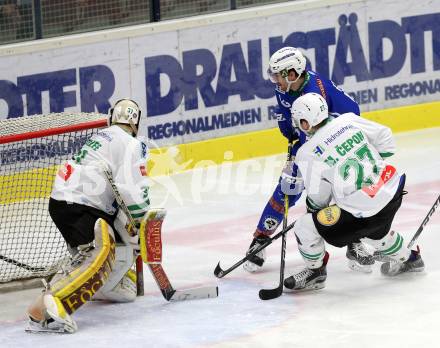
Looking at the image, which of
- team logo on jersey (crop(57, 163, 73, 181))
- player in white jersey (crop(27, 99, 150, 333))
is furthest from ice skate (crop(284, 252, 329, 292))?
team logo on jersey (crop(57, 163, 73, 181))

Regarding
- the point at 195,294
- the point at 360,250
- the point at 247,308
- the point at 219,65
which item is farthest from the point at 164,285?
the point at 219,65

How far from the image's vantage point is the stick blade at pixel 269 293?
6.64 metres

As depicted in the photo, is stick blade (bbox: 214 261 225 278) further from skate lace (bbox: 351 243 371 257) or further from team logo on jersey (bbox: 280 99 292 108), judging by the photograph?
team logo on jersey (bbox: 280 99 292 108)

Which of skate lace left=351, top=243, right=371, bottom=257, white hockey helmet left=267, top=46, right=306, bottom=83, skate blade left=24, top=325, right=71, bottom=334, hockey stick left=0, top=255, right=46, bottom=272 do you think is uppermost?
white hockey helmet left=267, top=46, right=306, bottom=83

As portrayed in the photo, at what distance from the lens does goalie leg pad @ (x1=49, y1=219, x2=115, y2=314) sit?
6203 millimetres

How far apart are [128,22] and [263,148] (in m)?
1.39

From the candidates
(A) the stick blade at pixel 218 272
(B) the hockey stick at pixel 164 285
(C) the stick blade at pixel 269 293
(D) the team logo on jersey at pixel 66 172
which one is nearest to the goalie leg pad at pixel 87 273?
(B) the hockey stick at pixel 164 285

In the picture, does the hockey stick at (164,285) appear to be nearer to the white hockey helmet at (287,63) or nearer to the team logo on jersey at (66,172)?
the team logo on jersey at (66,172)

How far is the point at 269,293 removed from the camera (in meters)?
6.64

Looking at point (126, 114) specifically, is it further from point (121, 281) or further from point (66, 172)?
point (121, 281)

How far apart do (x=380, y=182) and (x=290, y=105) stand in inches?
28.8

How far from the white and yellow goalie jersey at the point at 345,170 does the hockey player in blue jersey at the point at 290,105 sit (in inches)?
14.3

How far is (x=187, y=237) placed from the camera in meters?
8.04

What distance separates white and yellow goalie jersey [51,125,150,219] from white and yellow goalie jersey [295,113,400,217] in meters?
0.79
